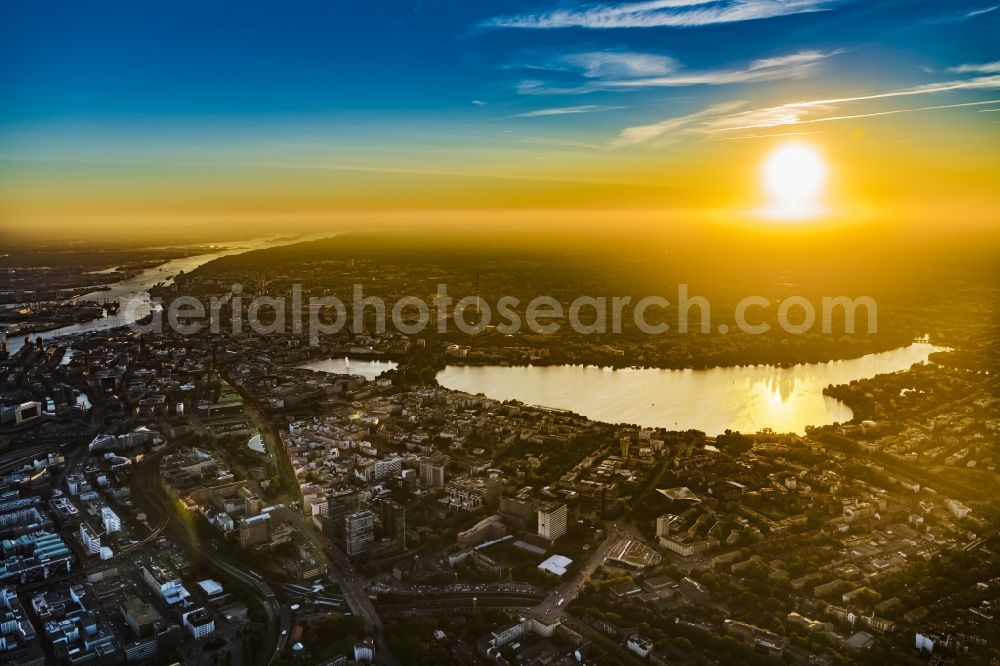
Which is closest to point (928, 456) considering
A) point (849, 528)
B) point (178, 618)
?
point (849, 528)

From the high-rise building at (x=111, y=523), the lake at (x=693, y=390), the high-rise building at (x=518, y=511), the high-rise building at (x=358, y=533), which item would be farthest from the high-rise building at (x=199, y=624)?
the lake at (x=693, y=390)

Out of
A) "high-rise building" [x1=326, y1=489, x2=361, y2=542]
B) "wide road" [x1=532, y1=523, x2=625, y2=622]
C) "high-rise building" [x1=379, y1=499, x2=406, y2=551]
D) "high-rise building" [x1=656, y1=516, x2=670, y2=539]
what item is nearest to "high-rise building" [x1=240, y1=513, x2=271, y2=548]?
"high-rise building" [x1=326, y1=489, x2=361, y2=542]

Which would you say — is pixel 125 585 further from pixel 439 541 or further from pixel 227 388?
pixel 227 388

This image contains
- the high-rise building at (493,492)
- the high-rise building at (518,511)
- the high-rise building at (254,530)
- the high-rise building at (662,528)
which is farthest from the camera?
the high-rise building at (493,492)

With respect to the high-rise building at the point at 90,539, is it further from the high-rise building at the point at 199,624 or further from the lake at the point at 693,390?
the lake at the point at 693,390

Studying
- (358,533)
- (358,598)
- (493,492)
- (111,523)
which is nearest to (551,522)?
(493,492)

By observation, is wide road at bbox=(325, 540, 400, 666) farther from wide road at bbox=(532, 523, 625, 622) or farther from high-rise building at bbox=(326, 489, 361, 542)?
wide road at bbox=(532, 523, 625, 622)
